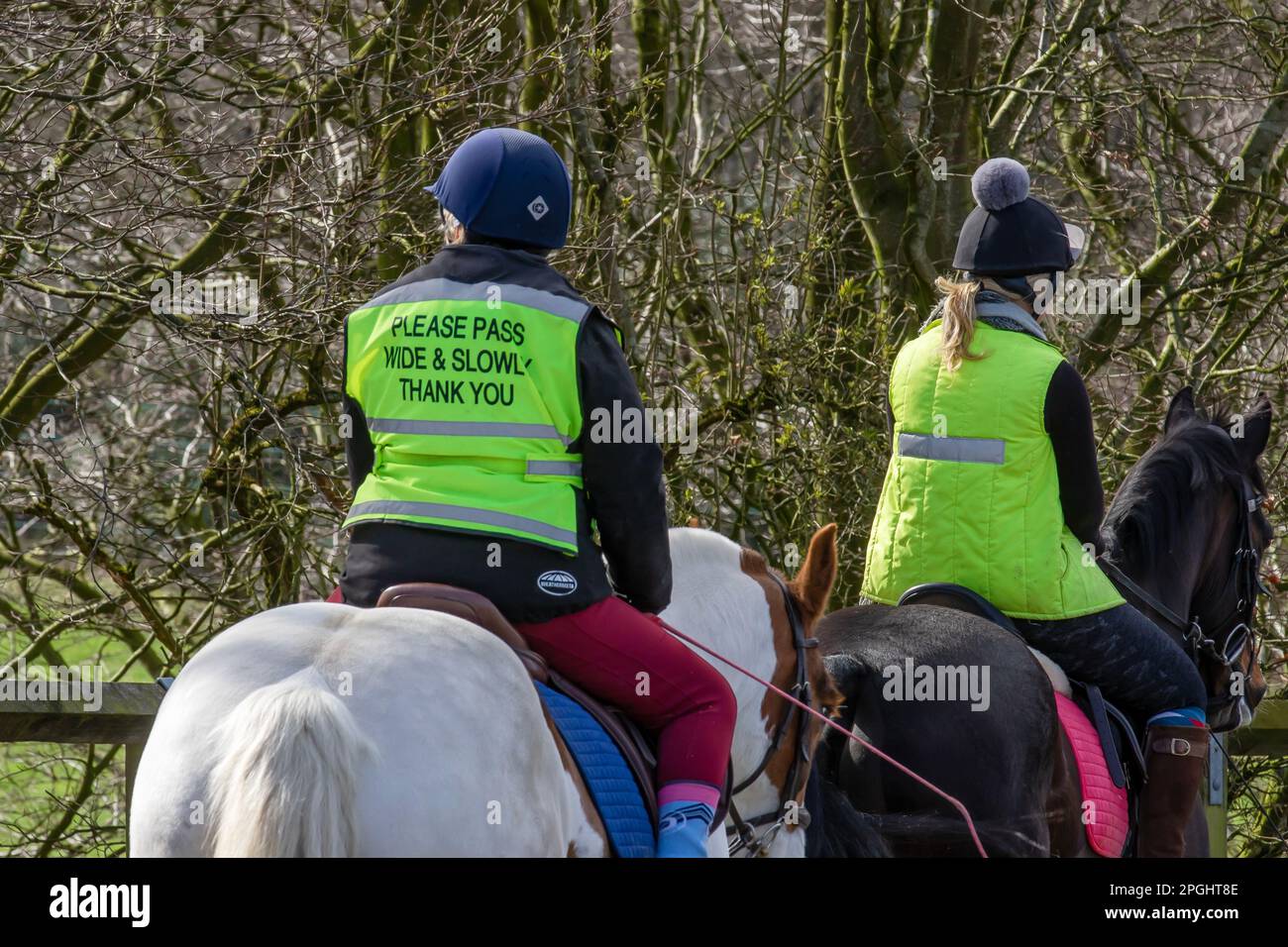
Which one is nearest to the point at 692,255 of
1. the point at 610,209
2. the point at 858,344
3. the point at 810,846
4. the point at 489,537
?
the point at 610,209

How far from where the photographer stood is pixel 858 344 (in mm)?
7457

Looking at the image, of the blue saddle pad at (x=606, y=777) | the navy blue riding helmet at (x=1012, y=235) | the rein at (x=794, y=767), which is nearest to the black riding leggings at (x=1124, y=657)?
the rein at (x=794, y=767)

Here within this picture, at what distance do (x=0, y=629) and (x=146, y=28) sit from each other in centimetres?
288

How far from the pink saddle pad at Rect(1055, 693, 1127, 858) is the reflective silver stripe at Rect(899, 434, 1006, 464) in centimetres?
76

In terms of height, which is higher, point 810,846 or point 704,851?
point 704,851

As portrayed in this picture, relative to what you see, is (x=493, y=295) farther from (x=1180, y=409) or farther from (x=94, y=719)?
(x=1180, y=409)

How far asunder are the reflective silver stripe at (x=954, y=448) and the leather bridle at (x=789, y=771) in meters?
0.79

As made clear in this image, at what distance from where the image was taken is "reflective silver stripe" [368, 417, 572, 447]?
2.91 metres

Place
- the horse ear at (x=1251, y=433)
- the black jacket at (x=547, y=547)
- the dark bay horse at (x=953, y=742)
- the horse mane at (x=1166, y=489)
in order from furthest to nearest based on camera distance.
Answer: the horse ear at (x=1251, y=433), the horse mane at (x=1166, y=489), the dark bay horse at (x=953, y=742), the black jacket at (x=547, y=547)

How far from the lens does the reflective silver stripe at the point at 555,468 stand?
295 centimetres

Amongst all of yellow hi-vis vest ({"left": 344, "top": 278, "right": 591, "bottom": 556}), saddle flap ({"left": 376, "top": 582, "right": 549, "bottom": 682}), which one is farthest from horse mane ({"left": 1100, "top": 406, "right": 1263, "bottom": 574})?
saddle flap ({"left": 376, "top": 582, "right": 549, "bottom": 682})

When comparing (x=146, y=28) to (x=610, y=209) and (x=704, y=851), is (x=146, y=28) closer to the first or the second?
(x=610, y=209)

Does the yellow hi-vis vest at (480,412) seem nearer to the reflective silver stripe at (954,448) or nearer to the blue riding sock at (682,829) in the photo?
the blue riding sock at (682,829)
